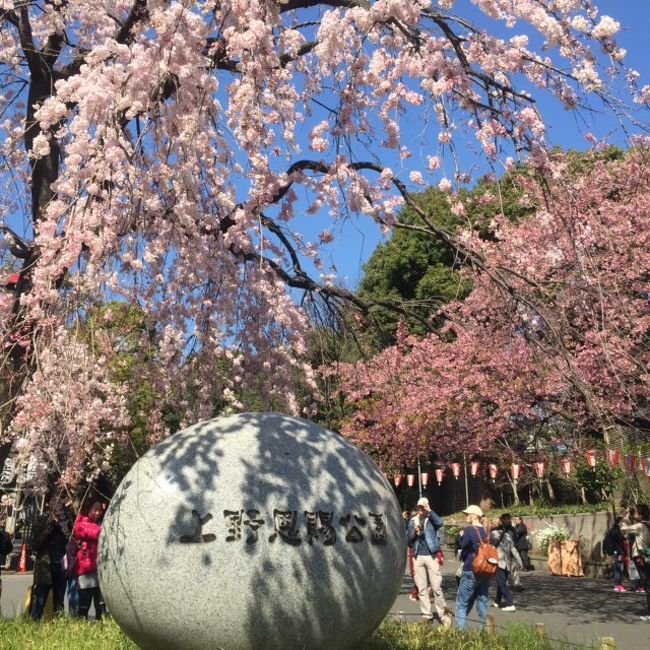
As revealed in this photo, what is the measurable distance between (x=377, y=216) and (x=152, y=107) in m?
2.51

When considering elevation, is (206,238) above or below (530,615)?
above

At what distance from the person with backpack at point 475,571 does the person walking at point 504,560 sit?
3663mm

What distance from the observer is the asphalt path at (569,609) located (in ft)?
33.3

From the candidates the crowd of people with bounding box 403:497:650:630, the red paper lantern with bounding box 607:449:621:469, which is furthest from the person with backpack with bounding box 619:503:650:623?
the red paper lantern with bounding box 607:449:621:469

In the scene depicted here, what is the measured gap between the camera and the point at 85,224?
19.5 ft

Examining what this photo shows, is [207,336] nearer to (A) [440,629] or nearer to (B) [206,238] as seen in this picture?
(B) [206,238]

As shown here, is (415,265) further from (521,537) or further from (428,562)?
(428,562)

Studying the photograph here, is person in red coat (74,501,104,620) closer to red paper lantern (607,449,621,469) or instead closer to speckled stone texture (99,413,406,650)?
speckled stone texture (99,413,406,650)

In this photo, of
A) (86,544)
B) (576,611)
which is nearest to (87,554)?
(86,544)

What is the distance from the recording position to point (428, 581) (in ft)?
36.1

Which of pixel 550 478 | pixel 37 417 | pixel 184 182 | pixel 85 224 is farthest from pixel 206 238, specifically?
pixel 550 478

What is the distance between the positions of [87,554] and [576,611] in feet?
29.1

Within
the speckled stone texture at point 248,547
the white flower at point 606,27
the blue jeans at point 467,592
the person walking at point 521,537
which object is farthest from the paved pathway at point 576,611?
the white flower at point 606,27

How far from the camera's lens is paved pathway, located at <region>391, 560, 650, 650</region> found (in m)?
10.1
